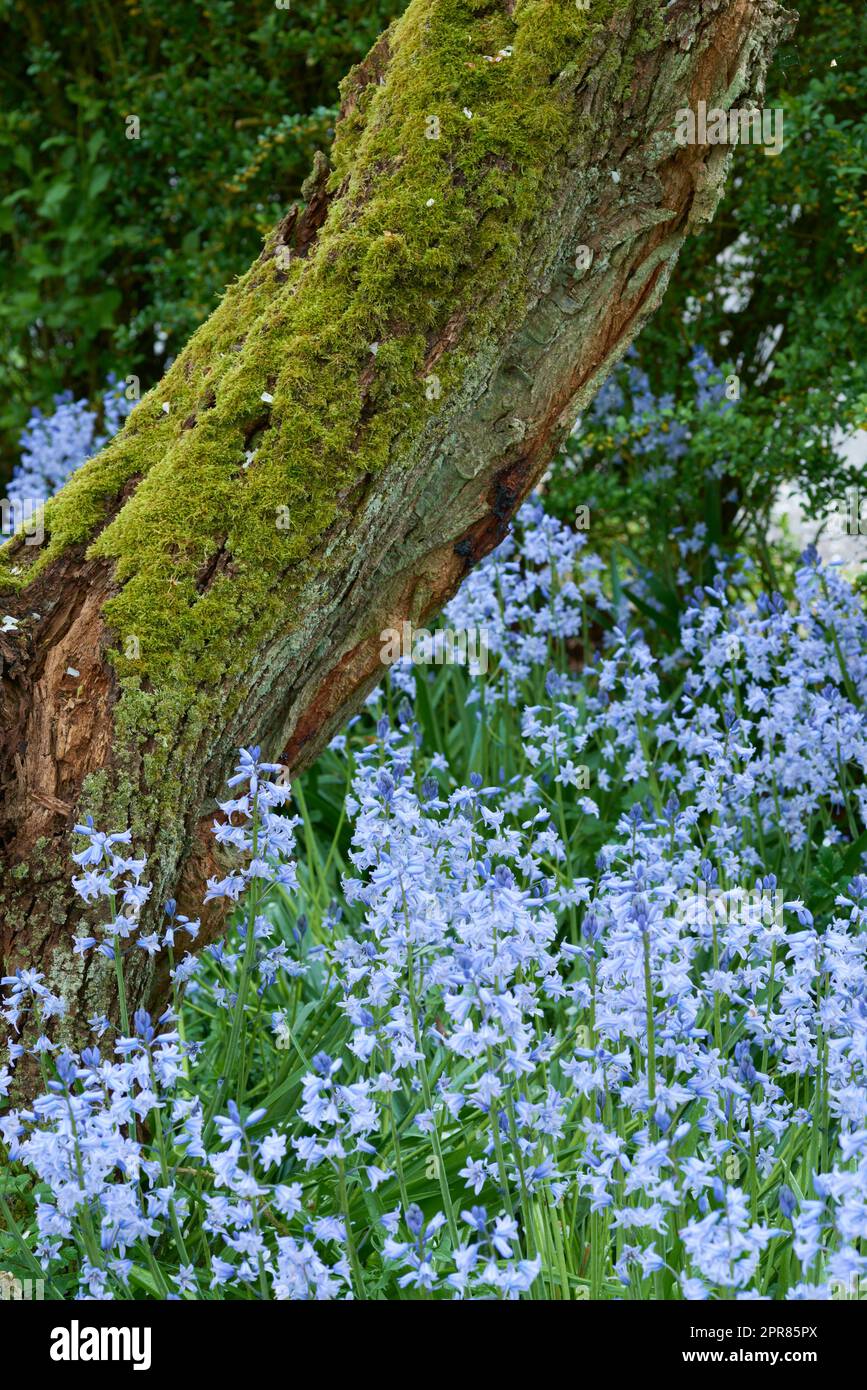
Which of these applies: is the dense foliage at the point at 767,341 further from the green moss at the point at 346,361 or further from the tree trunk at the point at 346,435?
the green moss at the point at 346,361

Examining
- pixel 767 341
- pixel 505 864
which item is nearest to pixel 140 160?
pixel 767 341

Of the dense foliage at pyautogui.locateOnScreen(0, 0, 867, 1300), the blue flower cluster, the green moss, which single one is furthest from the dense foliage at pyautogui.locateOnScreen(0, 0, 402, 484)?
the blue flower cluster

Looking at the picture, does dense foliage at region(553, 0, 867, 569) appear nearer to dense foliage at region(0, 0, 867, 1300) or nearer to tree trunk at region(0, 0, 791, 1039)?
dense foliage at region(0, 0, 867, 1300)

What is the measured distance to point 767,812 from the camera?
440 centimetres

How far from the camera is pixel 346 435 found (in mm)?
3182

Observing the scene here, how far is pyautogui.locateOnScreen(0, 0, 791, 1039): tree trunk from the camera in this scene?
3.10 metres

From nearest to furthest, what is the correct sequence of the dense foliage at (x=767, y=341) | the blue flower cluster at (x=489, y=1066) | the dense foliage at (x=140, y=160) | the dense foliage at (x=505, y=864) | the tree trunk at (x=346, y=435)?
the blue flower cluster at (x=489, y=1066) → the dense foliage at (x=505, y=864) → the tree trunk at (x=346, y=435) → the dense foliage at (x=767, y=341) → the dense foliage at (x=140, y=160)

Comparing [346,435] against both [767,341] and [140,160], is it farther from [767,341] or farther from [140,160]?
[140,160]

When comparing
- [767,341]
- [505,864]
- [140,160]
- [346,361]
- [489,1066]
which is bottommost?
[489,1066]

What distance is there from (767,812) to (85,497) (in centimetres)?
238

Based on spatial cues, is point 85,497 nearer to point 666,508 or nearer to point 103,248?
point 666,508

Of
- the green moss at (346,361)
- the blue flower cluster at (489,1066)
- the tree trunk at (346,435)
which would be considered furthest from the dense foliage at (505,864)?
the green moss at (346,361)

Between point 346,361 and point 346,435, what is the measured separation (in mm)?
181

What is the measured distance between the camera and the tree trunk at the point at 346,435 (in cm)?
310
